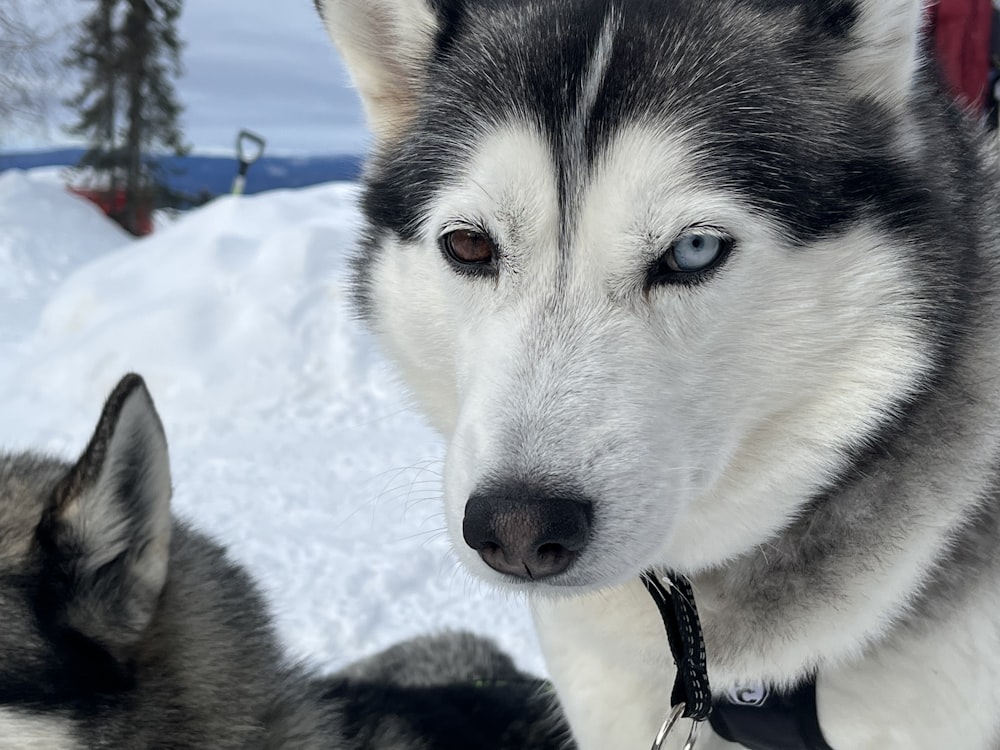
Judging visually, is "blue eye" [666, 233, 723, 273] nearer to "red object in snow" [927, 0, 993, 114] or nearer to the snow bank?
"red object in snow" [927, 0, 993, 114]

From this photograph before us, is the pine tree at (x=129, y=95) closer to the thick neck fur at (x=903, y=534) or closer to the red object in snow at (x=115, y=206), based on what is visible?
the red object in snow at (x=115, y=206)

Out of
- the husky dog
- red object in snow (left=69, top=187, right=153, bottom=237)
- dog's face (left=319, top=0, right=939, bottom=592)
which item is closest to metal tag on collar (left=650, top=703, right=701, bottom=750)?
the husky dog

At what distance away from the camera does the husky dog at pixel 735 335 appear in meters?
1.57

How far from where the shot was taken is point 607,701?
6.81ft

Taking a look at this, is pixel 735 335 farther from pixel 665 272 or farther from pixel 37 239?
pixel 37 239

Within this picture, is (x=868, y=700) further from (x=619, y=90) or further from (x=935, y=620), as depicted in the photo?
(x=619, y=90)

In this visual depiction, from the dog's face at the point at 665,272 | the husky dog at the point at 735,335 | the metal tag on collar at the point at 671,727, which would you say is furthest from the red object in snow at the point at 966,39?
the metal tag on collar at the point at 671,727

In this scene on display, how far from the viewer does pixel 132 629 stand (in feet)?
6.11

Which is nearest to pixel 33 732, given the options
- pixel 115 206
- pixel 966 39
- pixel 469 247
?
pixel 469 247

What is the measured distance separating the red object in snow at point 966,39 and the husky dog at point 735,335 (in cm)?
86

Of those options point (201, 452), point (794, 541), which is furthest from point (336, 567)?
point (794, 541)

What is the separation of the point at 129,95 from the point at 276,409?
16.7 meters

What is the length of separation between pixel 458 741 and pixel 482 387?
3.83 ft

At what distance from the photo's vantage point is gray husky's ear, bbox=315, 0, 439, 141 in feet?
6.72
